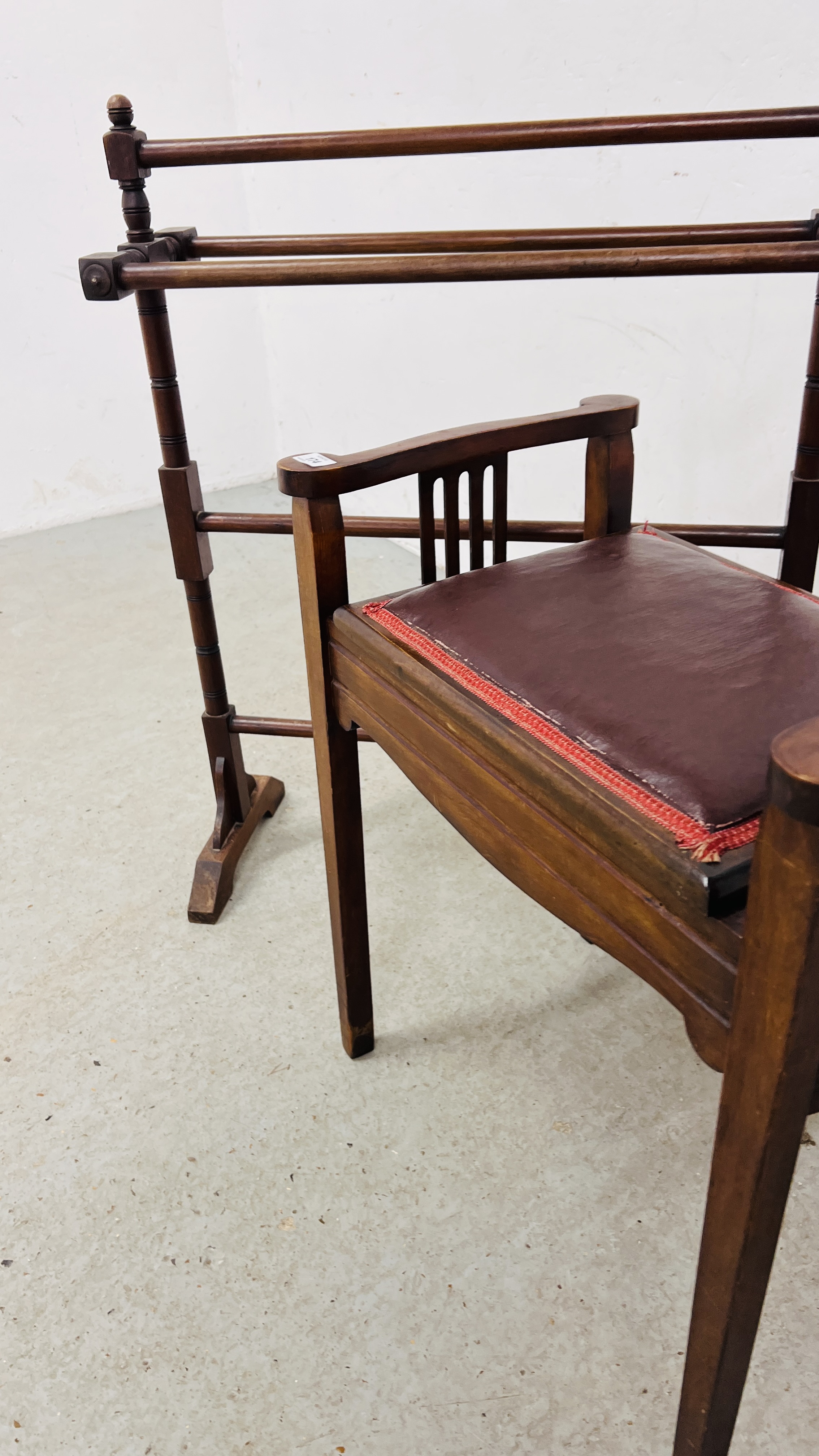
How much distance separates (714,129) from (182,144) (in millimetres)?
583

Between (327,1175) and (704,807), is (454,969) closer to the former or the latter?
(327,1175)

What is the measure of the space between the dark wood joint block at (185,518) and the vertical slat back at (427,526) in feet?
1.27

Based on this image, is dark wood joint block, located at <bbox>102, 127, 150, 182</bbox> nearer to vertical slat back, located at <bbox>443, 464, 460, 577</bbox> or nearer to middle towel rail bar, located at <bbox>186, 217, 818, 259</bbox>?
middle towel rail bar, located at <bbox>186, 217, 818, 259</bbox>

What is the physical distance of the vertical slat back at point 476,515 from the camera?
1.02m

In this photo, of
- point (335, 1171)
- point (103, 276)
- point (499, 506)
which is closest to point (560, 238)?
point (499, 506)

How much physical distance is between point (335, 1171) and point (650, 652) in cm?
66

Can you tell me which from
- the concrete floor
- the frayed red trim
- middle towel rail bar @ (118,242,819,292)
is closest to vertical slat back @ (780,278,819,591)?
middle towel rail bar @ (118,242,819,292)

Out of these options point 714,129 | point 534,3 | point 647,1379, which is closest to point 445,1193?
point 647,1379

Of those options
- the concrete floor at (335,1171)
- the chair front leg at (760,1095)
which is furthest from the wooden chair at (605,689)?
the concrete floor at (335,1171)

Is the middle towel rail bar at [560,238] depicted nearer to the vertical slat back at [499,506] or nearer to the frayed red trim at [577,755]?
the vertical slat back at [499,506]

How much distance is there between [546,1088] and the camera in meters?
1.15

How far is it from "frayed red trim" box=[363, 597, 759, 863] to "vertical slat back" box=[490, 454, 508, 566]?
7.0 inches

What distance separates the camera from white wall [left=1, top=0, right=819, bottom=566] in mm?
1687

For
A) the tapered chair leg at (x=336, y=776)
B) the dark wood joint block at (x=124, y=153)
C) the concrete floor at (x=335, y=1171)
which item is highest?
the dark wood joint block at (x=124, y=153)
